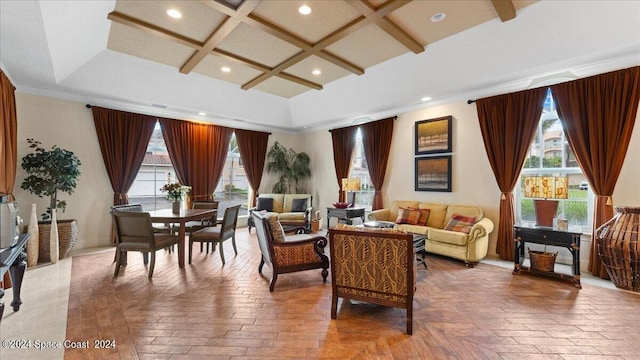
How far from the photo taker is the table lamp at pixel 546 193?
3.36 m

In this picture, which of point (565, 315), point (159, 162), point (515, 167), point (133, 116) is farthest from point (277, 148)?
point (565, 315)

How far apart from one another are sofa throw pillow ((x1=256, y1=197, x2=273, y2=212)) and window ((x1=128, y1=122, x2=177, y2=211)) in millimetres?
1963

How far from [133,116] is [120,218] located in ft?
9.21

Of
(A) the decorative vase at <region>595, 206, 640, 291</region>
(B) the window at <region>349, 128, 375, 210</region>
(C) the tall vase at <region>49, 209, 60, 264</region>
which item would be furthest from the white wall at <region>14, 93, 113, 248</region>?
(A) the decorative vase at <region>595, 206, 640, 291</region>

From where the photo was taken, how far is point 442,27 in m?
3.45

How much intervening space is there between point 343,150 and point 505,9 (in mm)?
4310

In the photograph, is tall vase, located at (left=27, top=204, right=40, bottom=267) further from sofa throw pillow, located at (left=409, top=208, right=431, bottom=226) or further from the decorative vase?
the decorative vase

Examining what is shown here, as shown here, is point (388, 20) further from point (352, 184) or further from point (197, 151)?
point (197, 151)

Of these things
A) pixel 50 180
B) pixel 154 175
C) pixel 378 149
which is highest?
pixel 378 149

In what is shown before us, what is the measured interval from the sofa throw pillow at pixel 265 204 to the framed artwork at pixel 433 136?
3611mm

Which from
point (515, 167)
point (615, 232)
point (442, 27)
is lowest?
point (615, 232)

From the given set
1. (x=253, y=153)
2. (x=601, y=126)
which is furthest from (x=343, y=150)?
(x=601, y=126)

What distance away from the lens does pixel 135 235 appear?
12.0 ft

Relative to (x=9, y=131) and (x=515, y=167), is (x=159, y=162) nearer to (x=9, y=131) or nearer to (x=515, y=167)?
(x=9, y=131)
